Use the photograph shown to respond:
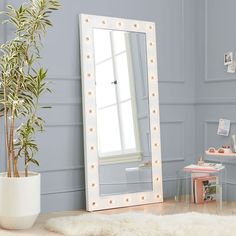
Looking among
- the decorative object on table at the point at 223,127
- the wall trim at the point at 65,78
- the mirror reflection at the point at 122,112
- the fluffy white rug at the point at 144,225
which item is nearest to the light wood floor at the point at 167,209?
the mirror reflection at the point at 122,112

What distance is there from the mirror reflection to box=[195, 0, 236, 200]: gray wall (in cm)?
70

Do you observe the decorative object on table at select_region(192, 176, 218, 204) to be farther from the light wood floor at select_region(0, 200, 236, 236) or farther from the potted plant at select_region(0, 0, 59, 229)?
the potted plant at select_region(0, 0, 59, 229)

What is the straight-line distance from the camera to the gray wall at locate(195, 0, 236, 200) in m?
4.92

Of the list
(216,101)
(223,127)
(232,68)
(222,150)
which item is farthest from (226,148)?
(232,68)

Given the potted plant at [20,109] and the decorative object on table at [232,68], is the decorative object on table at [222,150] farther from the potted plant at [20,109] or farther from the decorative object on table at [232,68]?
the potted plant at [20,109]

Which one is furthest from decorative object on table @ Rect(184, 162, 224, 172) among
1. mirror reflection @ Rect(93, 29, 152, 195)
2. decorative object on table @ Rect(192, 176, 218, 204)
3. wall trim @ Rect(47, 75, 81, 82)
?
wall trim @ Rect(47, 75, 81, 82)

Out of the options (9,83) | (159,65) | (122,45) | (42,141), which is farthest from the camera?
(159,65)

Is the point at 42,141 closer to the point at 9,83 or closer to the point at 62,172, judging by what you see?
the point at 62,172

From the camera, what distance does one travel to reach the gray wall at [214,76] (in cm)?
492

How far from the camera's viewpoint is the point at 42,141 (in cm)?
438

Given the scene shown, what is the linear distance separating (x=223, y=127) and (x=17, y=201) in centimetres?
222

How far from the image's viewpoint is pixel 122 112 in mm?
4637

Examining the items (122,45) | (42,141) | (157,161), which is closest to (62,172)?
(42,141)

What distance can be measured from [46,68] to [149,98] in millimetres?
1047
